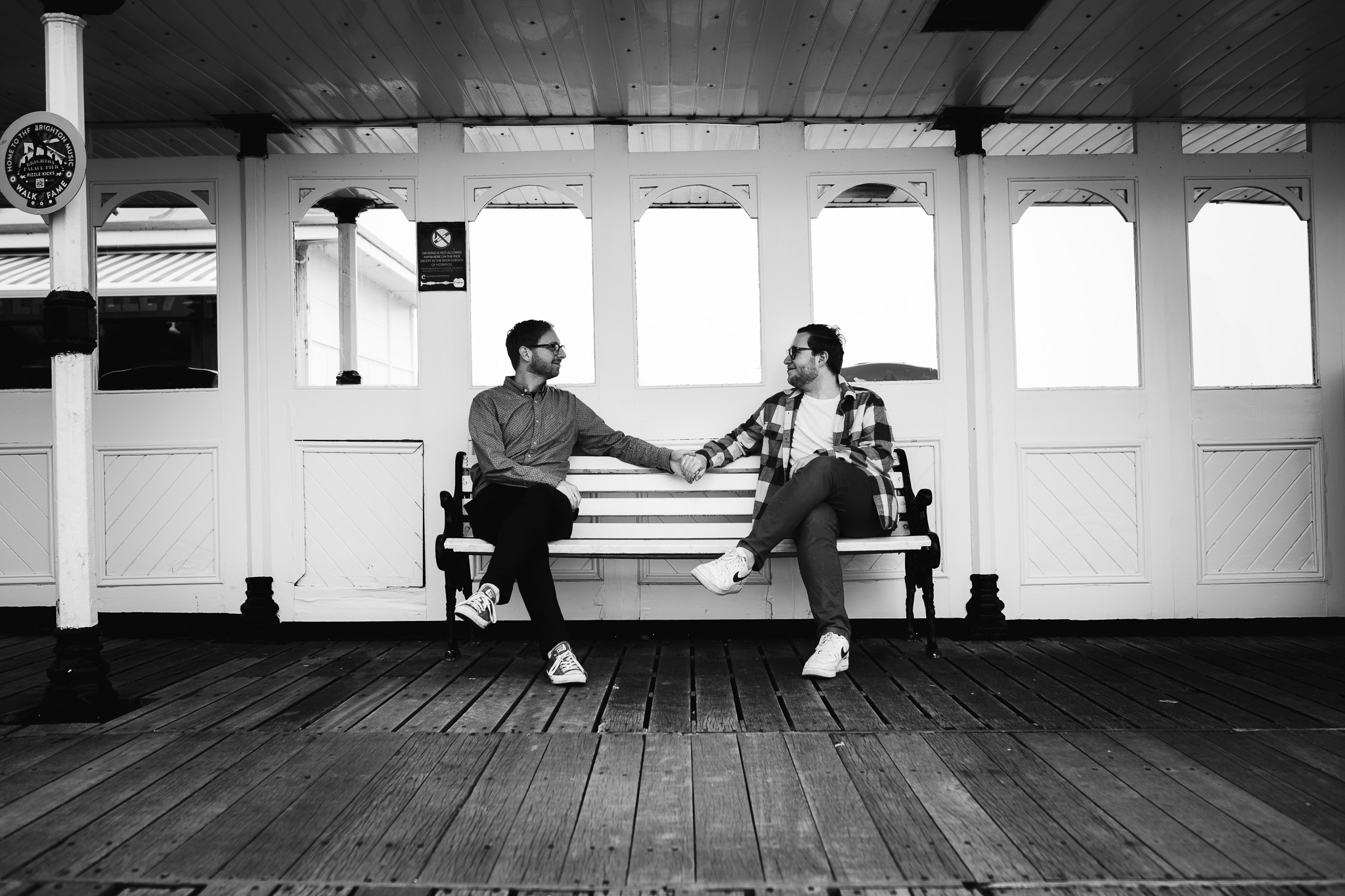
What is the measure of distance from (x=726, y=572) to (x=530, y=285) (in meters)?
2.04

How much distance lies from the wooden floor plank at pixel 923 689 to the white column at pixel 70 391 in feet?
9.83

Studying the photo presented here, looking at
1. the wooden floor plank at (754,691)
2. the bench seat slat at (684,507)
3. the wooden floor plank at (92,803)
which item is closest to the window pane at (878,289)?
the bench seat slat at (684,507)

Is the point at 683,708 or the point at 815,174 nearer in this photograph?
the point at 683,708

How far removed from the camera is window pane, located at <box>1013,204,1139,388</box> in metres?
4.86

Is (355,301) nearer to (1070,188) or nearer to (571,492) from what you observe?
(571,492)

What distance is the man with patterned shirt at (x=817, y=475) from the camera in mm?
3818

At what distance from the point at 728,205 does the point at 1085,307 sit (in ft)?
6.64

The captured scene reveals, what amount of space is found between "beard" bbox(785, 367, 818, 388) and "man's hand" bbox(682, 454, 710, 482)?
0.58 meters

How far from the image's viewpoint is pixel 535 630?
150 inches

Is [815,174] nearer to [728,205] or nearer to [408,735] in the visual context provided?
[728,205]

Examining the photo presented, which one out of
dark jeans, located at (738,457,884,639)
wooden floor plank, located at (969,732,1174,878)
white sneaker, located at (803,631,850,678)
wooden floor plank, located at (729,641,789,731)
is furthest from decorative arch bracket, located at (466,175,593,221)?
wooden floor plank, located at (969,732,1174,878)

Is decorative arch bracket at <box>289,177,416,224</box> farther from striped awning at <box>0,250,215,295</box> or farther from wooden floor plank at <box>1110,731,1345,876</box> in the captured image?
wooden floor plank at <box>1110,731,1345,876</box>

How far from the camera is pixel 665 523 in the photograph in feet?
15.3

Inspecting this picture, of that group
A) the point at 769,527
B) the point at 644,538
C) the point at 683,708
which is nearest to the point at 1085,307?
the point at 769,527
